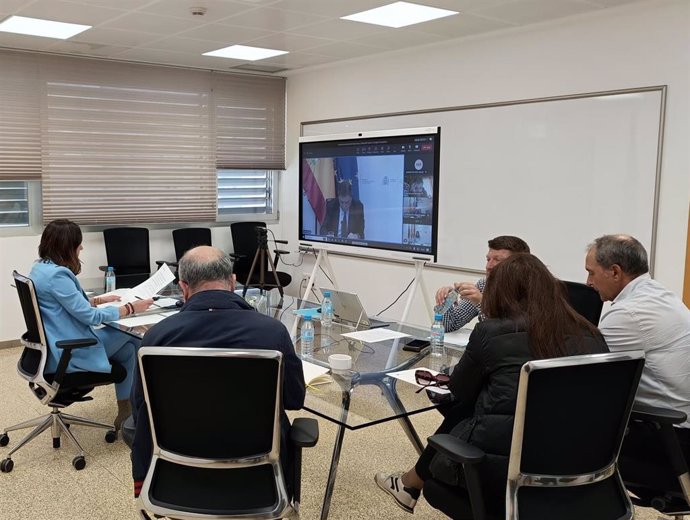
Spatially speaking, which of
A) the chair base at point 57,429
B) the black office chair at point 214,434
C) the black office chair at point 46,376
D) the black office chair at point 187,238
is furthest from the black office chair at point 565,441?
the black office chair at point 187,238

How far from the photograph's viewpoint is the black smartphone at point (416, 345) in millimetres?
3070

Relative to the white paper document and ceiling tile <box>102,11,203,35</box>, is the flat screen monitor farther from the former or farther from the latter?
the white paper document

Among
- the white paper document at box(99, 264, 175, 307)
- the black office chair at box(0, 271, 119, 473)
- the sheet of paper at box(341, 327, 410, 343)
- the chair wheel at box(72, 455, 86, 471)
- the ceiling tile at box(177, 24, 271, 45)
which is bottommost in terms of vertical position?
the chair wheel at box(72, 455, 86, 471)

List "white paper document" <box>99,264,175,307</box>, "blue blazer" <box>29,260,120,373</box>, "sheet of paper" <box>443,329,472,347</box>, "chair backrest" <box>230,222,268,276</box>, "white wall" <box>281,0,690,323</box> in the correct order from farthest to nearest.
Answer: "chair backrest" <box>230,222,268,276</box>
"white wall" <box>281,0,690,323</box>
"white paper document" <box>99,264,175,307</box>
"blue blazer" <box>29,260,120,373</box>
"sheet of paper" <box>443,329,472,347</box>

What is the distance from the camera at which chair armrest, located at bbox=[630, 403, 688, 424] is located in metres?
2.21

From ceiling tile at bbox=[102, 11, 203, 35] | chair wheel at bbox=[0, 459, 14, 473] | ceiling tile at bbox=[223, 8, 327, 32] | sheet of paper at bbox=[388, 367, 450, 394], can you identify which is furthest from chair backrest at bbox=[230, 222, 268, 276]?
sheet of paper at bbox=[388, 367, 450, 394]

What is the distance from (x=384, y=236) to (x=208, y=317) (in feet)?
10.3

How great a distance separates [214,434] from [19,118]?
482cm

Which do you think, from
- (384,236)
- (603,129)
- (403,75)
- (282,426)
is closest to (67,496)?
(282,426)

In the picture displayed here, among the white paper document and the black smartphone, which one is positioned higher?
the white paper document

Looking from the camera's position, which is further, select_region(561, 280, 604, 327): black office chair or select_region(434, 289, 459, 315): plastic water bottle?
select_region(434, 289, 459, 315): plastic water bottle

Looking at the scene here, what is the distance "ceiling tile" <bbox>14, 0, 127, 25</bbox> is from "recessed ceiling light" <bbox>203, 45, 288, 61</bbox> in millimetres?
1305

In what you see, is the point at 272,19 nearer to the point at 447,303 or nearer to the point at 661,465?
the point at 447,303

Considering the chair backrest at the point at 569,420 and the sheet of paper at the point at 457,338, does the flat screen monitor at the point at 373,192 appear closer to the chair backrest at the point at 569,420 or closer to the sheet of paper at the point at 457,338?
the sheet of paper at the point at 457,338
